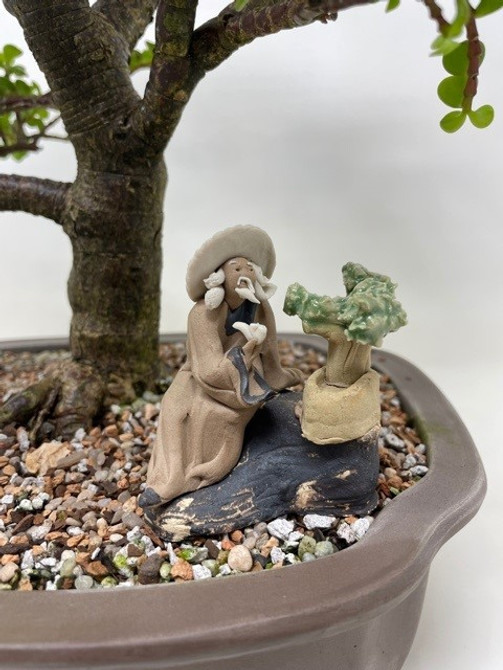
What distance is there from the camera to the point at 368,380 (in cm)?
110

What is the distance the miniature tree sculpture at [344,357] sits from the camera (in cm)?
102

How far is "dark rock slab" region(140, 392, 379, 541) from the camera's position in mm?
1113

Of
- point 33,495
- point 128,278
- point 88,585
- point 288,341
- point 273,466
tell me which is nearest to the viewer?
point 88,585

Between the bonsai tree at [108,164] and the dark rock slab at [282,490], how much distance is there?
0.48m

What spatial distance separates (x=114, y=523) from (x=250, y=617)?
39cm

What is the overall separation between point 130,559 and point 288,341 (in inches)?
45.8

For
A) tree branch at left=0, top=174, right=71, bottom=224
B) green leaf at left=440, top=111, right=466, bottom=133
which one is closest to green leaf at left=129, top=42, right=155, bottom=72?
tree branch at left=0, top=174, right=71, bottom=224

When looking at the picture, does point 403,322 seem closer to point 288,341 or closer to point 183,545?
point 183,545

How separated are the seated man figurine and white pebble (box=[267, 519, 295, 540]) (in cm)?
12

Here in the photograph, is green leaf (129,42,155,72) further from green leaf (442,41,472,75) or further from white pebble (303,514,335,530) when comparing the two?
white pebble (303,514,335,530)

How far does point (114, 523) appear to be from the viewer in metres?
1.18

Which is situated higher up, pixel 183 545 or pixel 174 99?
pixel 174 99

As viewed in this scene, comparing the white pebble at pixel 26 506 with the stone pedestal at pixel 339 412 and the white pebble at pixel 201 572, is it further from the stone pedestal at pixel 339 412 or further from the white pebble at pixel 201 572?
the stone pedestal at pixel 339 412

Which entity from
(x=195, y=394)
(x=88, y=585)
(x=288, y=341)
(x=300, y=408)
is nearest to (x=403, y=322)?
(x=300, y=408)
